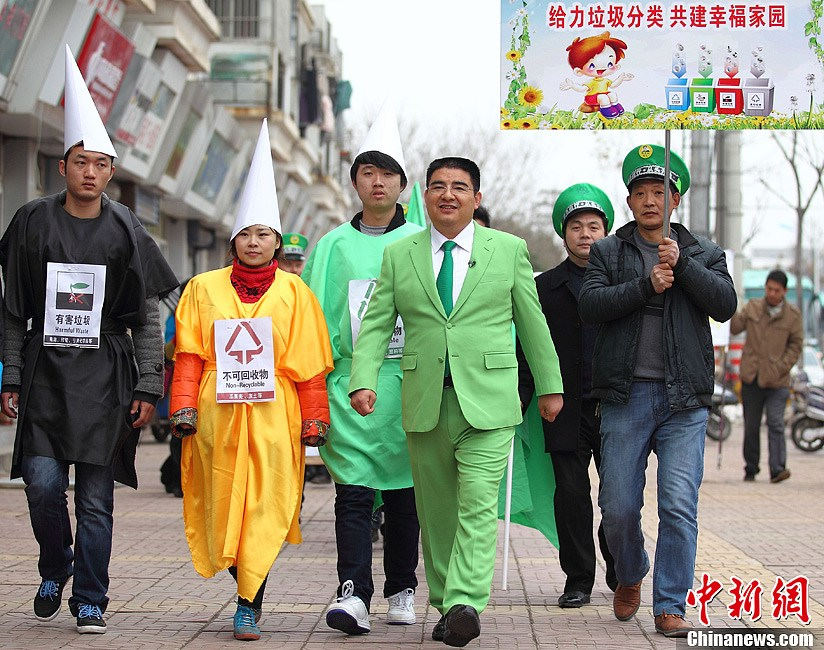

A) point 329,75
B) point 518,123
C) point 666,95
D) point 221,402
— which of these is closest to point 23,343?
point 221,402

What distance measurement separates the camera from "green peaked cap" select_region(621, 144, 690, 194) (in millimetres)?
6930

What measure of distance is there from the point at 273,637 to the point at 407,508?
2.99 ft

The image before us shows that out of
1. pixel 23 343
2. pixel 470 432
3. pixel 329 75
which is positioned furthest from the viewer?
pixel 329 75

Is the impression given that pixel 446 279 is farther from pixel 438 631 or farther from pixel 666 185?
pixel 438 631

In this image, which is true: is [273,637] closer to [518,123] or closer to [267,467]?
[267,467]

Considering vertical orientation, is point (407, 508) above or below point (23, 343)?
below

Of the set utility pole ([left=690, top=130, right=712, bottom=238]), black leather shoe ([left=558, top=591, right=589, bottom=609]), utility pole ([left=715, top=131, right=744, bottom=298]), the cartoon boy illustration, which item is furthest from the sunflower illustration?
utility pole ([left=715, top=131, right=744, bottom=298])

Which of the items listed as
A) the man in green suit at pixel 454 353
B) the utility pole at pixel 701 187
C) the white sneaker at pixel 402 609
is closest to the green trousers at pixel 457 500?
the man in green suit at pixel 454 353

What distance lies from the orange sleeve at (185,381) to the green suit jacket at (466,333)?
0.73 m

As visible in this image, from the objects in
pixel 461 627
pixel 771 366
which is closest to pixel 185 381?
pixel 461 627

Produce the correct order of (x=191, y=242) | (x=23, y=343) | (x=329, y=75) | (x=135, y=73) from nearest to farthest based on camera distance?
(x=23, y=343)
(x=135, y=73)
(x=191, y=242)
(x=329, y=75)

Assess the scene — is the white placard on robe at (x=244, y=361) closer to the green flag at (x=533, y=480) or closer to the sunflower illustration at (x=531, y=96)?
the sunflower illustration at (x=531, y=96)

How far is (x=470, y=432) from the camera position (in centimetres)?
638

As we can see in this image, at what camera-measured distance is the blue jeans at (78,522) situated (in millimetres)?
6590
